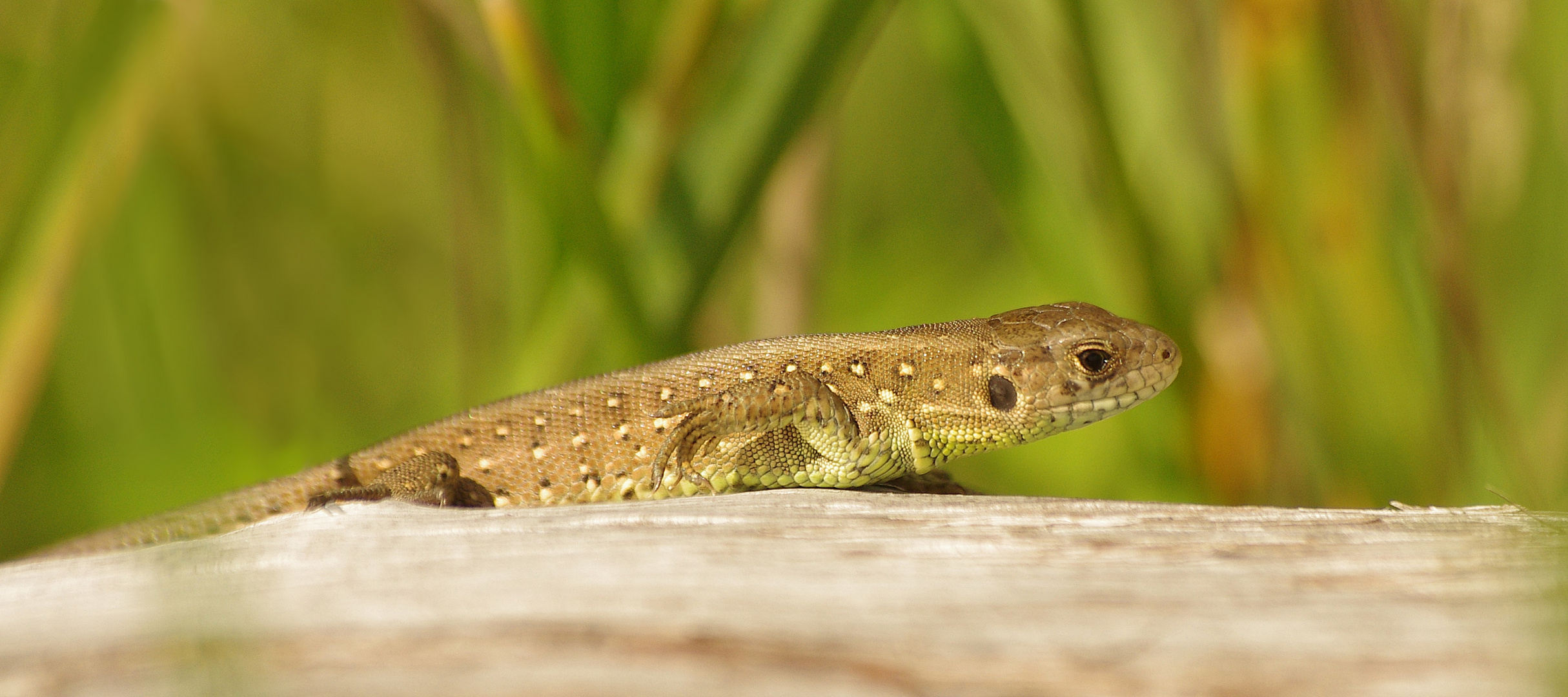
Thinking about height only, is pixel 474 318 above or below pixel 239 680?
above

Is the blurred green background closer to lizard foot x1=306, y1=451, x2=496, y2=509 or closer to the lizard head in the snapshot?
the lizard head

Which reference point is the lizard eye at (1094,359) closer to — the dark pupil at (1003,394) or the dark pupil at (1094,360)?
the dark pupil at (1094,360)

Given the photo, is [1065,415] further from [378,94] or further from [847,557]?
[378,94]

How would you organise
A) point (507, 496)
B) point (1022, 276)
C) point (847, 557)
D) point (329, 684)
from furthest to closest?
point (1022, 276) < point (507, 496) < point (847, 557) < point (329, 684)

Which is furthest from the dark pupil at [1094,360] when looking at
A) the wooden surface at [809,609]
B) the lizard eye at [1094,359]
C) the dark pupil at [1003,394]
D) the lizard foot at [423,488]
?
the lizard foot at [423,488]

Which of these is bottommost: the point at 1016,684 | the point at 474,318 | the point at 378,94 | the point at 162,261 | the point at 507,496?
the point at 1016,684

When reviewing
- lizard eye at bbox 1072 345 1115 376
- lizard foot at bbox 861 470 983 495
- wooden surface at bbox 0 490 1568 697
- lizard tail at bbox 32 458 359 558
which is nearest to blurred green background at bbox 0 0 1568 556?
lizard eye at bbox 1072 345 1115 376

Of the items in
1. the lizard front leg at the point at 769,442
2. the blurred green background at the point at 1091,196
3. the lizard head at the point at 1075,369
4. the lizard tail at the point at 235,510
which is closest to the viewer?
the lizard front leg at the point at 769,442

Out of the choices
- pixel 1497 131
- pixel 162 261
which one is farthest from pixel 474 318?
pixel 1497 131

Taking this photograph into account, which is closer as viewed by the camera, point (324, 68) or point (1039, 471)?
point (1039, 471)
